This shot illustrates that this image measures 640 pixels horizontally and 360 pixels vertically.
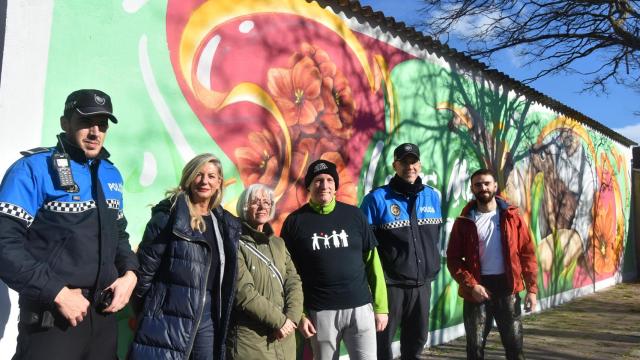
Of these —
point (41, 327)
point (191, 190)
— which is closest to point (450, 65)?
point (191, 190)

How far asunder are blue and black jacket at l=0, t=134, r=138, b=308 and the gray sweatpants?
1.37 m

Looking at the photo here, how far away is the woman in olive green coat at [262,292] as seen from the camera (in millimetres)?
2941

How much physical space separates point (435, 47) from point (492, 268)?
321cm

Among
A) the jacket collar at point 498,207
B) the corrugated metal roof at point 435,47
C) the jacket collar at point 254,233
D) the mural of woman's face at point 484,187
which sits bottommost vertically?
the jacket collar at point 254,233

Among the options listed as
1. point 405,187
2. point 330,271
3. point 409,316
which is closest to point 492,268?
point 409,316

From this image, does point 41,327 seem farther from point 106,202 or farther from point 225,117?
point 225,117

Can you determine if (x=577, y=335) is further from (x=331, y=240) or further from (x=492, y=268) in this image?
(x=331, y=240)

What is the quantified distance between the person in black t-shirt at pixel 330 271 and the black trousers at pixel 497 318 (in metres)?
1.14

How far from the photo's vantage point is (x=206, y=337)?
9.05ft

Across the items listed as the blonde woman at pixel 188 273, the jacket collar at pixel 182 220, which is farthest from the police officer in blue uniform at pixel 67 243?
the jacket collar at pixel 182 220

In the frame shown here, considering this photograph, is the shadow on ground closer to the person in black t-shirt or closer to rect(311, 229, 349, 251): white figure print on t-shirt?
the person in black t-shirt

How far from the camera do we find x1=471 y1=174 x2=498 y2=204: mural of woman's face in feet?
14.2

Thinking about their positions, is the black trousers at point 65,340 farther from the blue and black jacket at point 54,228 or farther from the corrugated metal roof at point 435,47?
the corrugated metal roof at point 435,47

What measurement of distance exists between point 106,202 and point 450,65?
536 centimetres
